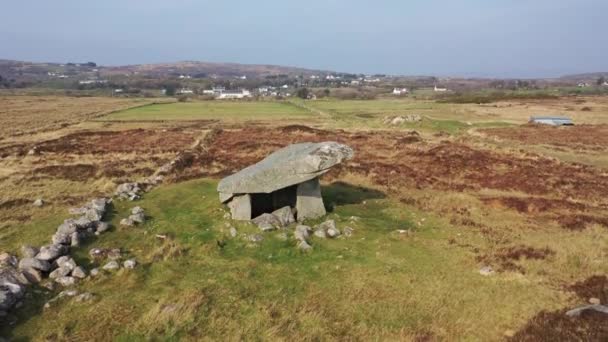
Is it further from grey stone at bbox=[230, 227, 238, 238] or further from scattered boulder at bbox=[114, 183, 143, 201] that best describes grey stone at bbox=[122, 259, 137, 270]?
scattered boulder at bbox=[114, 183, 143, 201]

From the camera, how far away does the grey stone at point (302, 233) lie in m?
16.9

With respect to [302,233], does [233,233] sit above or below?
below

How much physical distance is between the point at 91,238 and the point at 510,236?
49.0ft

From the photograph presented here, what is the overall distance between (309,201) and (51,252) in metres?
9.34

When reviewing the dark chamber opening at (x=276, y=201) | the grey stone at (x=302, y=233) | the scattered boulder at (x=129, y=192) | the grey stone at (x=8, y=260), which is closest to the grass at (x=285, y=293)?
the grey stone at (x=302, y=233)

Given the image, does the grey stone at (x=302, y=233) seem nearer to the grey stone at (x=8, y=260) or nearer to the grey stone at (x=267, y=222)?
the grey stone at (x=267, y=222)

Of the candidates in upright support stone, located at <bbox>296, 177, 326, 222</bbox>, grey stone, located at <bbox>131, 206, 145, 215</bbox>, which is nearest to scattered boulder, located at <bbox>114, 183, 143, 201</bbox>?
grey stone, located at <bbox>131, 206, 145, 215</bbox>

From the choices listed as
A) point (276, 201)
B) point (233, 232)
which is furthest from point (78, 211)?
point (276, 201)

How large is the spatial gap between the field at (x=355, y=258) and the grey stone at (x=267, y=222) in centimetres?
58

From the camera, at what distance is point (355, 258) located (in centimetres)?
1556

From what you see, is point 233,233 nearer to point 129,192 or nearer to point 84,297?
point 84,297

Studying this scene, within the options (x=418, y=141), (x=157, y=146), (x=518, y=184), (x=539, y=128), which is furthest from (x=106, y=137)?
(x=539, y=128)

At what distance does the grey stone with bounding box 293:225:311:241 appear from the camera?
16903 millimetres

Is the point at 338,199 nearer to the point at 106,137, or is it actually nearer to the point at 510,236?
the point at 510,236
